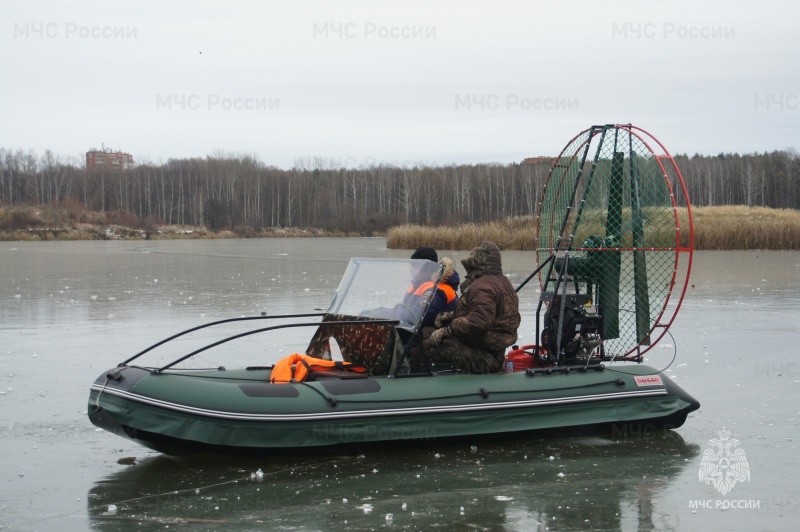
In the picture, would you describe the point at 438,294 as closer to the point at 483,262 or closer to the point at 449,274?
the point at 449,274

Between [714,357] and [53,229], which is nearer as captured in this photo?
[714,357]

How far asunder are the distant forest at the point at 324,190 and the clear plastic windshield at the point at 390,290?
60.0 metres

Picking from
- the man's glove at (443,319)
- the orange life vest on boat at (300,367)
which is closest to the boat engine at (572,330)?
the man's glove at (443,319)

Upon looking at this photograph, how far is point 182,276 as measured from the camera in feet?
66.6

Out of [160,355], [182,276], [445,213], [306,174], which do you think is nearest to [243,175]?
[306,174]

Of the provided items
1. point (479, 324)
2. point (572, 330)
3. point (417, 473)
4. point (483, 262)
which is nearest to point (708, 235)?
point (572, 330)

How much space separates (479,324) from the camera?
624 centimetres

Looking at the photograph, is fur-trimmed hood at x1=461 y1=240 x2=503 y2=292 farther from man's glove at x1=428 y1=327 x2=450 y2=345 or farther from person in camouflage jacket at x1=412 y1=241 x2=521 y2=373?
man's glove at x1=428 y1=327 x2=450 y2=345

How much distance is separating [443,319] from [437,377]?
21.0 inches

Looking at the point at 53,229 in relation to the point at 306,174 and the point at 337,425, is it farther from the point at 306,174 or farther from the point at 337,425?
the point at 337,425

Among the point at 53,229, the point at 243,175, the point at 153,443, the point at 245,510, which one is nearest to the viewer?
the point at 245,510

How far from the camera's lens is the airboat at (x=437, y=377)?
5.62m

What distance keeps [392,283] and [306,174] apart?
8055 centimetres

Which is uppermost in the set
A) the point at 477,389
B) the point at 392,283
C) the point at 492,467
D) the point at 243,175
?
the point at 243,175
